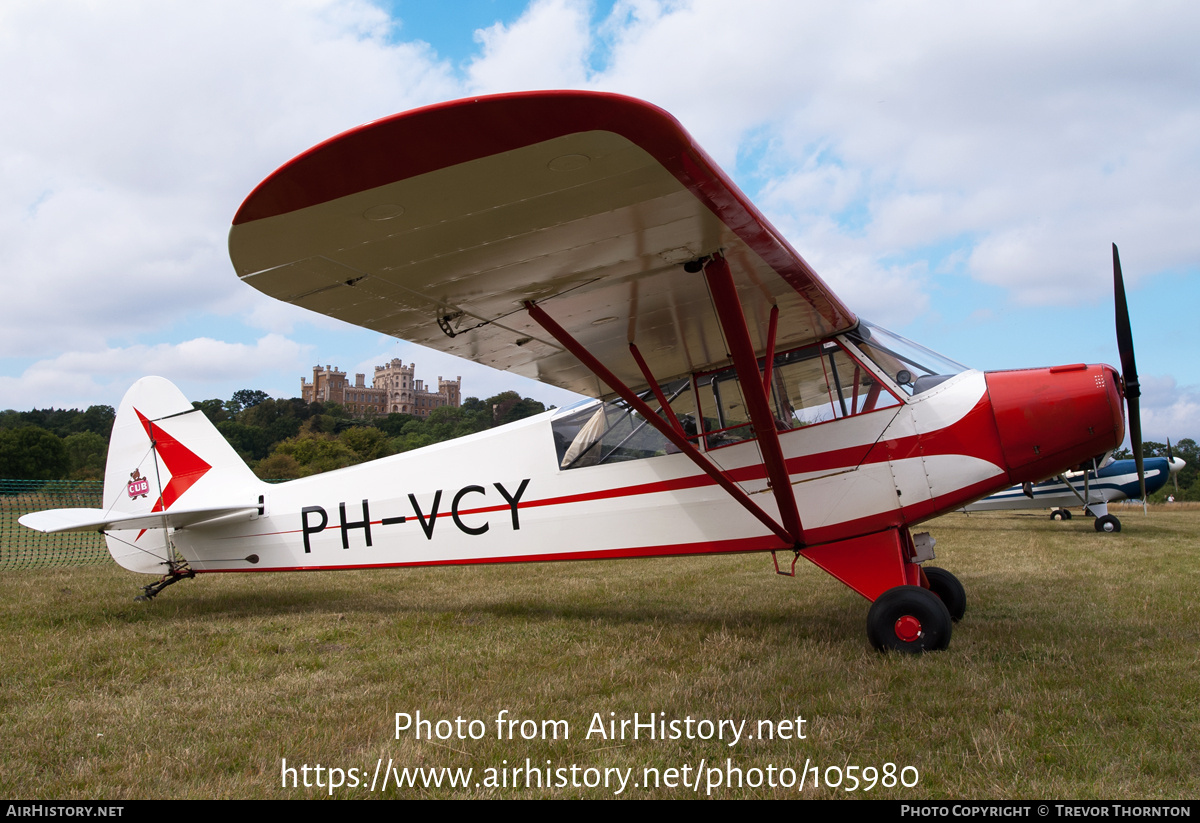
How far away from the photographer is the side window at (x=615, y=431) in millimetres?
5605

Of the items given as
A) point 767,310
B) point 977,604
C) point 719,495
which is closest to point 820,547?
point 719,495

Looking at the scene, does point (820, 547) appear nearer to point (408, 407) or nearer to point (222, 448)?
point (222, 448)

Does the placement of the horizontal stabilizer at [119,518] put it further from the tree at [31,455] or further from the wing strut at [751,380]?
the tree at [31,455]

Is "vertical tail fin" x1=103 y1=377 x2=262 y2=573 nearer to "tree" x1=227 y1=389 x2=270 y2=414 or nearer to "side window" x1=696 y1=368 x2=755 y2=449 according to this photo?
"side window" x1=696 y1=368 x2=755 y2=449

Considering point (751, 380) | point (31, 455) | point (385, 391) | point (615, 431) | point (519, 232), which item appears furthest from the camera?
point (385, 391)

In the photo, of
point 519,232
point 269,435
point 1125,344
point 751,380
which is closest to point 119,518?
point 519,232

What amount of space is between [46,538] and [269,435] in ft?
181

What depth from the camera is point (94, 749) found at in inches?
115

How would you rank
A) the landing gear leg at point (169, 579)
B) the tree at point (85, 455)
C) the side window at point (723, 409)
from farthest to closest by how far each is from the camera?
the tree at point (85, 455), the landing gear leg at point (169, 579), the side window at point (723, 409)

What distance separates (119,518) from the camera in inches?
256

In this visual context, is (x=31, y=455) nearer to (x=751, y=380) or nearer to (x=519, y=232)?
(x=519, y=232)

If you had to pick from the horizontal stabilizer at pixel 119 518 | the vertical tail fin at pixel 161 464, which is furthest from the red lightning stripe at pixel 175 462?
the horizontal stabilizer at pixel 119 518

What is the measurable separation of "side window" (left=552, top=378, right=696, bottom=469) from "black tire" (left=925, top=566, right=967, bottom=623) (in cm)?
221

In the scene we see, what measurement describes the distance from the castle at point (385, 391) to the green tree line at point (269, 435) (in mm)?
41734
